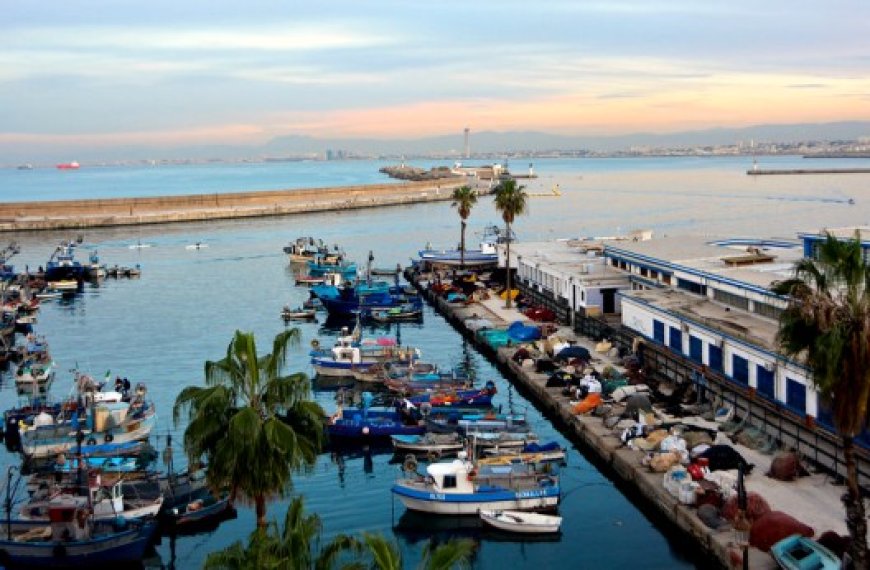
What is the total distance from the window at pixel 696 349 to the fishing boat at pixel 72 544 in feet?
67.4

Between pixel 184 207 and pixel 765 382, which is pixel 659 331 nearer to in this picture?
pixel 765 382

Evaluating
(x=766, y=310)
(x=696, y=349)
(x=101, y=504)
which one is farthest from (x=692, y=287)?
(x=101, y=504)

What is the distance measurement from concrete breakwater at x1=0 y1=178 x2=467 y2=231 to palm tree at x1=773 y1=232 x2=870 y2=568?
12807 cm

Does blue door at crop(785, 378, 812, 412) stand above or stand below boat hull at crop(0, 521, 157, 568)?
above

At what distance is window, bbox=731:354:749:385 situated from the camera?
109 ft

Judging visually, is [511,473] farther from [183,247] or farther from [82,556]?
[183,247]

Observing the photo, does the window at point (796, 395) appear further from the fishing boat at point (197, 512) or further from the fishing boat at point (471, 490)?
the fishing boat at point (197, 512)

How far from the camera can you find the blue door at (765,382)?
103ft

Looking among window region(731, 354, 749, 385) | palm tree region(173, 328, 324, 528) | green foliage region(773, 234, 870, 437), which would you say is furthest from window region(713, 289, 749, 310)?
palm tree region(173, 328, 324, 528)

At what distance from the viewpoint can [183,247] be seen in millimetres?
111125

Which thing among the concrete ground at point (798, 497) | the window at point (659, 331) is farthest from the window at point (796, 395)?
the window at point (659, 331)

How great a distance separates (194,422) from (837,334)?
11.2 metres

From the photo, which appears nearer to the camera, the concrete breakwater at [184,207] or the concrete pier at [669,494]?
the concrete pier at [669,494]

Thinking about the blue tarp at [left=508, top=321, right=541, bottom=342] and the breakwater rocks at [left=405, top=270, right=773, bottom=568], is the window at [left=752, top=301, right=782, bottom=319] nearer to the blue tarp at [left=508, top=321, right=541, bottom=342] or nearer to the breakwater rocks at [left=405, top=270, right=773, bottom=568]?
the breakwater rocks at [left=405, top=270, right=773, bottom=568]
